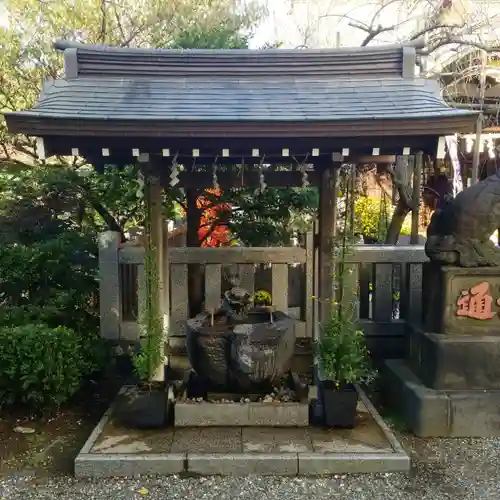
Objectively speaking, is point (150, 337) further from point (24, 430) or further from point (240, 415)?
point (24, 430)

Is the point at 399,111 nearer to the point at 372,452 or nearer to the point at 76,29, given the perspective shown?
the point at 372,452

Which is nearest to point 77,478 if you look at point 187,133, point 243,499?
point 243,499

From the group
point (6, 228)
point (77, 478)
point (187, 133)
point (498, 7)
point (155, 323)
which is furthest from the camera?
point (498, 7)

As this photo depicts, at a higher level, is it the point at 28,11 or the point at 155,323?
the point at 28,11

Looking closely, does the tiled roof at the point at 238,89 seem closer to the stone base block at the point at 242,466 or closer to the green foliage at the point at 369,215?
the stone base block at the point at 242,466

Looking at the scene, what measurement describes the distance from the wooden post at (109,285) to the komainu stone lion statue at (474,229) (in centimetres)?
391

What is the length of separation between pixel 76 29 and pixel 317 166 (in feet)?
21.0

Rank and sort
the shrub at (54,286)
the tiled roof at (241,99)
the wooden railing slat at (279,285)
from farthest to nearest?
the wooden railing slat at (279,285), the shrub at (54,286), the tiled roof at (241,99)

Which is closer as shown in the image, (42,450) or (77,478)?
(77,478)

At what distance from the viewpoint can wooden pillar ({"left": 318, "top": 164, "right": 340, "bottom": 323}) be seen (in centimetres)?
575

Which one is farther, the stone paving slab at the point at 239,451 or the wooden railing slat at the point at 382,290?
the wooden railing slat at the point at 382,290

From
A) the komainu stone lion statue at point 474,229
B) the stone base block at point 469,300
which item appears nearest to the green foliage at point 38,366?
the stone base block at point 469,300

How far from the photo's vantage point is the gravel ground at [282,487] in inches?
162

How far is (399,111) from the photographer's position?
16.3 ft
